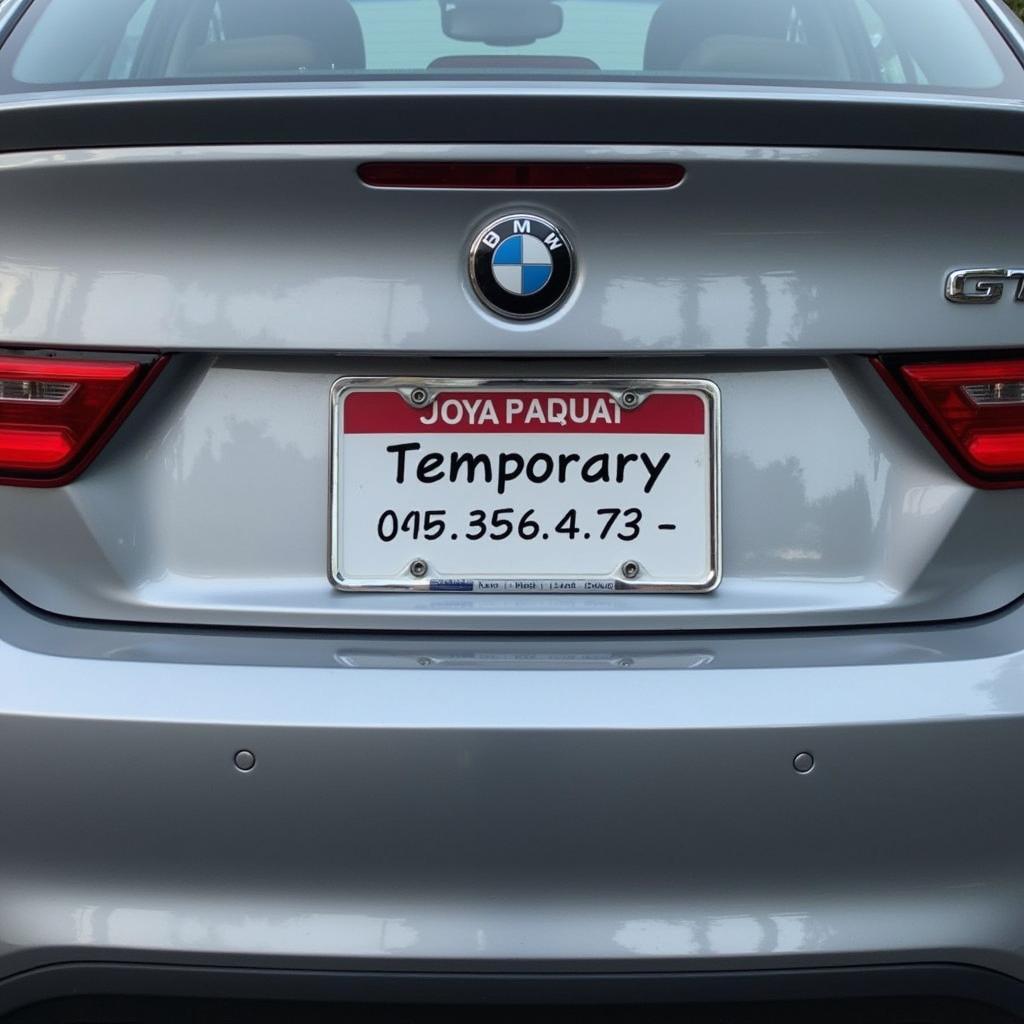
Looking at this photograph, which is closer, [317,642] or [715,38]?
[317,642]

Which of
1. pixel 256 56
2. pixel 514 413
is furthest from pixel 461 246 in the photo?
pixel 256 56

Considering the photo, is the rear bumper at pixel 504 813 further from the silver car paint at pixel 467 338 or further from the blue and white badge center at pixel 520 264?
the blue and white badge center at pixel 520 264

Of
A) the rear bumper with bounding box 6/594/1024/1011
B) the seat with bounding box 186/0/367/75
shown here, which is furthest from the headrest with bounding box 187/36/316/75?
the rear bumper with bounding box 6/594/1024/1011

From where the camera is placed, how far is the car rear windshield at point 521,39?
2.21m

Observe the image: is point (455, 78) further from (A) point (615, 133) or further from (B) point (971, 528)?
(B) point (971, 528)

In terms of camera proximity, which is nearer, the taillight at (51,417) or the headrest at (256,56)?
the taillight at (51,417)

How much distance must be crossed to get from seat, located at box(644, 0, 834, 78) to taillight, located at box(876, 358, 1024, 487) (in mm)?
761

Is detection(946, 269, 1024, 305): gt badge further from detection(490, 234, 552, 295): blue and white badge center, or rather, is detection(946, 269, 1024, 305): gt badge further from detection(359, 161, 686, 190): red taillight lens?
detection(490, 234, 552, 295): blue and white badge center

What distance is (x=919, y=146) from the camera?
1.62 m

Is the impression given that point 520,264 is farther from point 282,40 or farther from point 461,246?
point 282,40

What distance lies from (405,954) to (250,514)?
0.50m

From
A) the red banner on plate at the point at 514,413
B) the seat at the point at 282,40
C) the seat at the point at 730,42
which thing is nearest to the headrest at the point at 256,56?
the seat at the point at 282,40

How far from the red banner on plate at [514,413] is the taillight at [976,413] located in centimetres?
25

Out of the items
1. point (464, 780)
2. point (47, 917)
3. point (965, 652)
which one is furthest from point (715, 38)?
point (47, 917)
